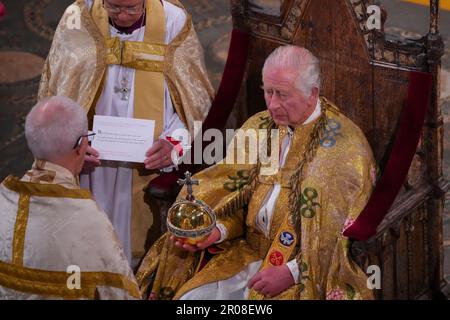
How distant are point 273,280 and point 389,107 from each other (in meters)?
0.94

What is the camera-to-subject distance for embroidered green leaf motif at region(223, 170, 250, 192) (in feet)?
17.7

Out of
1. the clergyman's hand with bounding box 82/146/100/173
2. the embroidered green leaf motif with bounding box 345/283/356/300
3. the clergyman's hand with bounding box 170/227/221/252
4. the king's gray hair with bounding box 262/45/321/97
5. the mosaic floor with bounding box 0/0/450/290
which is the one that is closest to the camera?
the embroidered green leaf motif with bounding box 345/283/356/300

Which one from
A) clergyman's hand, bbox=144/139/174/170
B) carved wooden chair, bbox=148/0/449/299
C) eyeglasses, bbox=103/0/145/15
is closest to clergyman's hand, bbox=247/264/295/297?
carved wooden chair, bbox=148/0/449/299

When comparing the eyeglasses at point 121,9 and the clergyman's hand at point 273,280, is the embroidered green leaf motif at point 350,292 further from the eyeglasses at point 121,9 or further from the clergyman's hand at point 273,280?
the eyeglasses at point 121,9

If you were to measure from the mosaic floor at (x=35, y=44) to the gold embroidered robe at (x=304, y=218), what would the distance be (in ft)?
7.28

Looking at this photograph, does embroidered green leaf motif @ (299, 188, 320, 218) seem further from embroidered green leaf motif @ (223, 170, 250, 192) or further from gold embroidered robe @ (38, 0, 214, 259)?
gold embroidered robe @ (38, 0, 214, 259)

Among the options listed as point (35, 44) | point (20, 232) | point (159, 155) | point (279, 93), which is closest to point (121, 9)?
point (159, 155)

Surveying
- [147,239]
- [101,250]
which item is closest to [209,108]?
[147,239]

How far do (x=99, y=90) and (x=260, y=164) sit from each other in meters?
1.06

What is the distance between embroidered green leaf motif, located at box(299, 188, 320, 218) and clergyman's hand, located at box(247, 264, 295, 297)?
0.24 meters

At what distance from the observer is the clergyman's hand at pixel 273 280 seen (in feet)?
16.3

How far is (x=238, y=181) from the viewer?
5406mm

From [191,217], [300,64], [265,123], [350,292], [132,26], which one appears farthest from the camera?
[132,26]

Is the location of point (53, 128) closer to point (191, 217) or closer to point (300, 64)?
point (191, 217)
